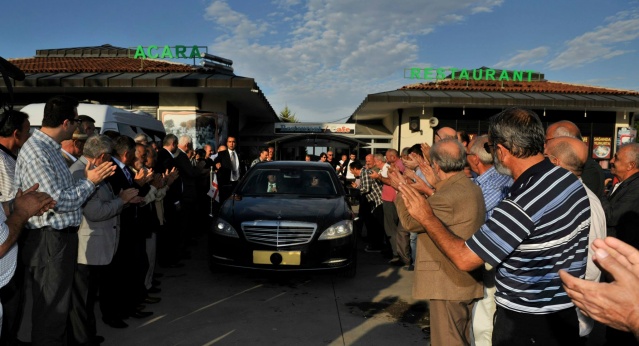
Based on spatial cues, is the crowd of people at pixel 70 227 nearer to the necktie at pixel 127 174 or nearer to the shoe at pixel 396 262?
the necktie at pixel 127 174

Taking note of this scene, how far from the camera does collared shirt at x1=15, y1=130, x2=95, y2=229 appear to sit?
283 centimetres

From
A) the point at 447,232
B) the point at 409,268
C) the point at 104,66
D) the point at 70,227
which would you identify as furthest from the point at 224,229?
the point at 104,66

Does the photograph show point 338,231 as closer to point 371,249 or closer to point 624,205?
point 371,249

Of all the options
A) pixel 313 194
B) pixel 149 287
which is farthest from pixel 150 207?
pixel 313 194

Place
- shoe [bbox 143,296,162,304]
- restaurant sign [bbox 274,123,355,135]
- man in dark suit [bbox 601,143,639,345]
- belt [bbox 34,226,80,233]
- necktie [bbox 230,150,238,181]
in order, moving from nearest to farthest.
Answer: belt [bbox 34,226,80,233] < man in dark suit [bbox 601,143,639,345] < shoe [bbox 143,296,162,304] < necktie [bbox 230,150,238,181] < restaurant sign [bbox 274,123,355,135]

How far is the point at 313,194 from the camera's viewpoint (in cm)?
625

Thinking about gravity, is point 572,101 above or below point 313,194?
above

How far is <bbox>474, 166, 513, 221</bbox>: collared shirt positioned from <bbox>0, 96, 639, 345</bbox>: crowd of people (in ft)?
0.06

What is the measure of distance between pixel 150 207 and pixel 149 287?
1003 millimetres

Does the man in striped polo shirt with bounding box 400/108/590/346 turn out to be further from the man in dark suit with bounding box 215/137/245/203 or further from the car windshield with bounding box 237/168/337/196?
the man in dark suit with bounding box 215/137/245/203

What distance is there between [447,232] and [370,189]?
18.2 feet

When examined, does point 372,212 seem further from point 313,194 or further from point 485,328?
point 485,328

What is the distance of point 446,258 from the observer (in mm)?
2932

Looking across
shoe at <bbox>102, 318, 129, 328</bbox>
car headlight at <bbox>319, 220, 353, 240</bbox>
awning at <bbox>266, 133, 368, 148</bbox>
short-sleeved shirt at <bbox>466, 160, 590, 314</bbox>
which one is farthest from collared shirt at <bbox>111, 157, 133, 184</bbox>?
awning at <bbox>266, 133, 368, 148</bbox>
